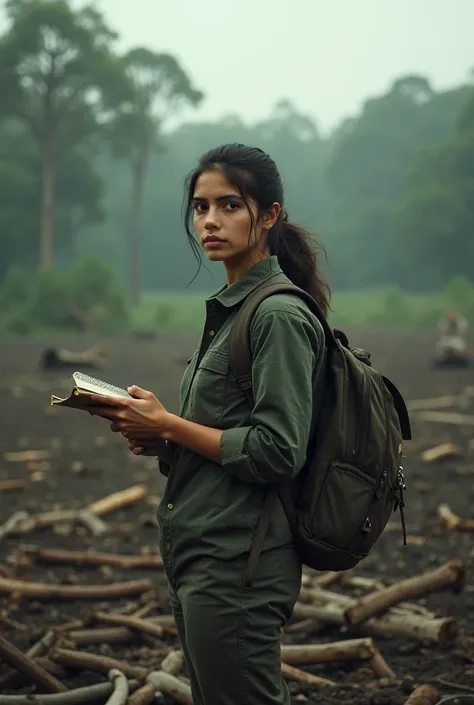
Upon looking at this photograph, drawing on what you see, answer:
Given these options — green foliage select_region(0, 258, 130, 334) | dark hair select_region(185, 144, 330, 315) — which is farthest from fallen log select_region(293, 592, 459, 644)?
green foliage select_region(0, 258, 130, 334)

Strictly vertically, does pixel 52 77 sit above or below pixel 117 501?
above

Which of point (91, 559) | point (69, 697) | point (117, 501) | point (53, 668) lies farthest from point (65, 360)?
point (69, 697)

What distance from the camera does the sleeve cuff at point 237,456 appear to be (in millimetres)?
3104

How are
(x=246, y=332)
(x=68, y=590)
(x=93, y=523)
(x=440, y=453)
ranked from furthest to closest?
(x=440, y=453)
(x=93, y=523)
(x=68, y=590)
(x=246, y=332)

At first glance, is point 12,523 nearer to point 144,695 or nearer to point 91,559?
point 91,559

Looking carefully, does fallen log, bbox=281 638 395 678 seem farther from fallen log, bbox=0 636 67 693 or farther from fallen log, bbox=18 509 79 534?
fallen log, bbox=18 509 79 534

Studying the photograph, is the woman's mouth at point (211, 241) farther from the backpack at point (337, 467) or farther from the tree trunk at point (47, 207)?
the tree trunk at point (47, 207)

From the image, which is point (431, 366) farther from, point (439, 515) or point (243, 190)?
point (243, 190)

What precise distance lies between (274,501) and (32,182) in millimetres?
58790

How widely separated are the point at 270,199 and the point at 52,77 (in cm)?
5868

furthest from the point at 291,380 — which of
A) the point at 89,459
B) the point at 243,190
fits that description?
the point at 89,459

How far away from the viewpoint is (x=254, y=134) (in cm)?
10969

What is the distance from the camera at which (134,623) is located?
590 centimetres

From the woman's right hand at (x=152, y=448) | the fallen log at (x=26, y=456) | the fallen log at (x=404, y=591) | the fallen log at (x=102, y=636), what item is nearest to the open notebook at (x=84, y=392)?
the woman's right hand at (x=152, y=448)
